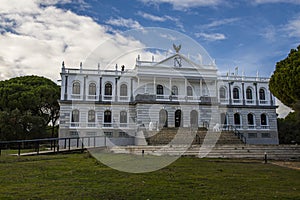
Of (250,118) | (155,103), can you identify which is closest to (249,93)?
(250,118)

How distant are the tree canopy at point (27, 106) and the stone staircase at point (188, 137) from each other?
46.4ft

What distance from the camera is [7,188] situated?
7.75m

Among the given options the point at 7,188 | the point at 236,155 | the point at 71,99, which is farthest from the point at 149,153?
the point at 71,99

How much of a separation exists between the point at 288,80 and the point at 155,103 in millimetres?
18370

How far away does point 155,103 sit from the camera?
35.4 m

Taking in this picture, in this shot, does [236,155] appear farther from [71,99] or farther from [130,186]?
[71,99]

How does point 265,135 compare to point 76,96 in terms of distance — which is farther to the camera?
point 265,135

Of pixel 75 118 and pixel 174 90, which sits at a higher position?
pixel 174 90

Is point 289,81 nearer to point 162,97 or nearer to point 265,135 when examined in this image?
point 162,97

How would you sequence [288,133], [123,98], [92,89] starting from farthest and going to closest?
[288,133] → [123,98] → [92,89]

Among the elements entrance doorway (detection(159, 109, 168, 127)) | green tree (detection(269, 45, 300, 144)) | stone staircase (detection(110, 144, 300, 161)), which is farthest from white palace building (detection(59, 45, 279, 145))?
green tree (detection(269, 45, 300, 144))

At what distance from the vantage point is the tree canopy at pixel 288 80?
1834cm

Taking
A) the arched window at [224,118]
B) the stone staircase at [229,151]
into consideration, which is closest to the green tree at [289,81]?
the stone staircase at [229,151]

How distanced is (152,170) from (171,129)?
66.9ft
